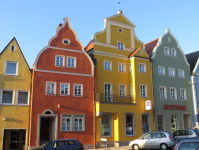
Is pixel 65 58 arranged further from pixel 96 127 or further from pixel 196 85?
pixel 196 85

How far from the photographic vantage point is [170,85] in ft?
101

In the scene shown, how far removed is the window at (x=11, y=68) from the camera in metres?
22.2

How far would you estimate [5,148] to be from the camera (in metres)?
22.5

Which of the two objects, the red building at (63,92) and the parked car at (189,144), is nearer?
the parked car at (189,144)

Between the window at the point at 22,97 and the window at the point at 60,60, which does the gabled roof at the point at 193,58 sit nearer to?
the window at the point at 60,60

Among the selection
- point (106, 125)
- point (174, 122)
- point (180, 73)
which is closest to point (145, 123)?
point (174, 122)

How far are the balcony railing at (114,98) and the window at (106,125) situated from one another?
5.77 feet

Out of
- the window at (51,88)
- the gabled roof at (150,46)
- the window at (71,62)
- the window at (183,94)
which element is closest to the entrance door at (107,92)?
the window at (71,62)

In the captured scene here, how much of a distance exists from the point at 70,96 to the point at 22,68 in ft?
17.8

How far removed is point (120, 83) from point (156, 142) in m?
9.21

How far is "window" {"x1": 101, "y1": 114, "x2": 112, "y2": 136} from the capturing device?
2514cm

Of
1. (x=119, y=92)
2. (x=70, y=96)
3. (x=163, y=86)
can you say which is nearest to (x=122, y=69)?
(x=119, y=92)

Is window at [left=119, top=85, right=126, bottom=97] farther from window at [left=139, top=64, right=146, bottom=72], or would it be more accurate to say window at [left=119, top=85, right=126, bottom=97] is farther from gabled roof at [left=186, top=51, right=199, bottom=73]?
gabled roof at [left=186, top=51, right=199, bottom=73]

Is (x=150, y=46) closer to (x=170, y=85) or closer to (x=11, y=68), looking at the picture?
(x=170, y=85)
